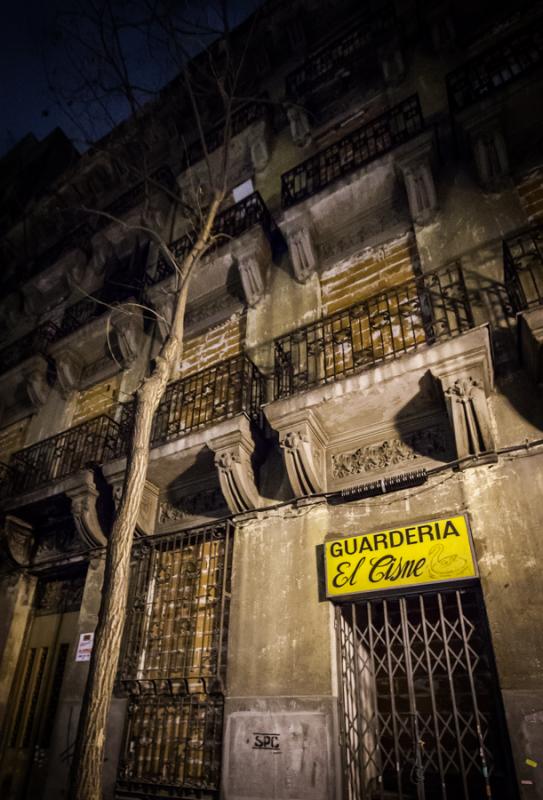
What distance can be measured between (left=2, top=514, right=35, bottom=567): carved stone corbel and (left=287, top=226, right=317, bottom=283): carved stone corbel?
22.2 ft

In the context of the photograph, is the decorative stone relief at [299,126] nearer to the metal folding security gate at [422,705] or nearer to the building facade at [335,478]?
the building facade at [335,478]

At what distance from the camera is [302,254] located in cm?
780

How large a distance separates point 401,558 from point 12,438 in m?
9.85

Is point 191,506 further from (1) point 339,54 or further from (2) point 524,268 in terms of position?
(1) point 339,54

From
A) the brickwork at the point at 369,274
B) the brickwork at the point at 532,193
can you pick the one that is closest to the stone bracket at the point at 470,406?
the brickwork at the point at 369,274

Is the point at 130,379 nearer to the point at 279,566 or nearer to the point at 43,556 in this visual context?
the point at 43,556

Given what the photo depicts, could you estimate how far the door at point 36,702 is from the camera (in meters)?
6.62

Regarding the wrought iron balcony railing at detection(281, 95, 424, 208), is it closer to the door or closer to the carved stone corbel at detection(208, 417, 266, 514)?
the carved stone corbel at detection(208, 417, 266, 514)

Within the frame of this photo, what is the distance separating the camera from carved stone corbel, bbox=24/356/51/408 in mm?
10508

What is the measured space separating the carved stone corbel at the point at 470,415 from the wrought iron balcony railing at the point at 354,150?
177 inches

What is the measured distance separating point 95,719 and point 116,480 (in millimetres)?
4003

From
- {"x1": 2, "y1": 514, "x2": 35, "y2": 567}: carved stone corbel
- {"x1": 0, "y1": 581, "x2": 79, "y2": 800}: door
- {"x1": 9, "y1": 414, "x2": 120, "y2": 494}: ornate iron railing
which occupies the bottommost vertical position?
{"x1": 0, "y1": 581, "x2": 79, "y2": 800}: door

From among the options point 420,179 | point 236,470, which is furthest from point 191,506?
point 420,179

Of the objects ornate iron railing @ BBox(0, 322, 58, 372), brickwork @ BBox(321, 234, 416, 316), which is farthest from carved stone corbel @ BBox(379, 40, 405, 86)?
ornate iron railing @ BBox(0, 322, 58, 372)
